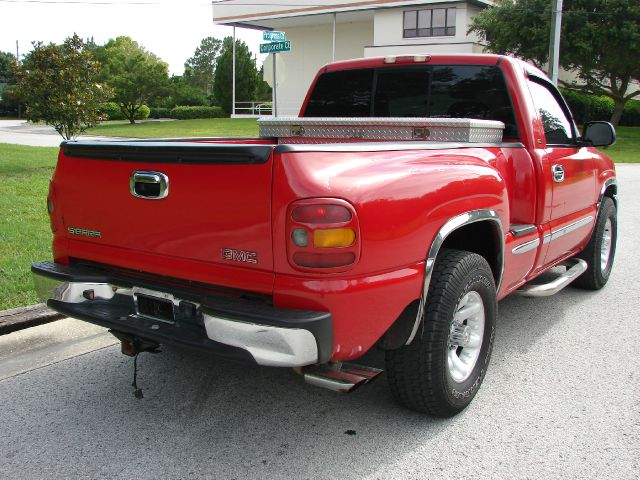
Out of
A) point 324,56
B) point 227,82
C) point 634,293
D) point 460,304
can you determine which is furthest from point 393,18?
point 460,304

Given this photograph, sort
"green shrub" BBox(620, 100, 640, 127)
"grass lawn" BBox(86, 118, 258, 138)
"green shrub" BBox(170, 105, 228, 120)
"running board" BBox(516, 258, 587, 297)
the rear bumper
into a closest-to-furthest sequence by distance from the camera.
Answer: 1. the rear bumper
2. "running board" BBox(516, 258, 587, 297)
3. "grass lawn" BBox(86, 118, 258, 138)
4. "green shrub" BBox(620, 100, 640, 127)
5. "green shrub" BBox(170, 105, 228, 120)

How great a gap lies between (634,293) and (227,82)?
147 ft

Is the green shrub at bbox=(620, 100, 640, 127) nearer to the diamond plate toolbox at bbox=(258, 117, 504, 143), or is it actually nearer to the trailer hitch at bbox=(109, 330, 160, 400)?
the diamond plate toolbox at bbox=(258, 117, 504, 143)

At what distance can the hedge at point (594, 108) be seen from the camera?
1399 inches

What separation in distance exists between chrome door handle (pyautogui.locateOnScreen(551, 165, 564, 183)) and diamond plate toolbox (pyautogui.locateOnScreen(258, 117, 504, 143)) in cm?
45

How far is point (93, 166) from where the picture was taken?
10.3 ft

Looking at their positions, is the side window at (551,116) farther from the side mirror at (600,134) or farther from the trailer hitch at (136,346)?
the trailer hitch at (136,346)

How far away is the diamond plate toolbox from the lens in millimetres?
3873

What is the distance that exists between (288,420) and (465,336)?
1.03m

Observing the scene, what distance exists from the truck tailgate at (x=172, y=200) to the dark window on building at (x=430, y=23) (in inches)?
1462

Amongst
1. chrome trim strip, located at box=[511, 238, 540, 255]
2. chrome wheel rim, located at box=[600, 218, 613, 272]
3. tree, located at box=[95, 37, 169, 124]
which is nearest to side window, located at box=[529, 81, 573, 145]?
chrome trim strip, located at box=[511, 238, 540, 255]

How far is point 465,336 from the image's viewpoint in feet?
11.1

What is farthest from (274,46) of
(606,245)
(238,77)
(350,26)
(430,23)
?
(238,77)

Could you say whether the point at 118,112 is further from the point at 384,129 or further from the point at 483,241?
the point at 483,241
